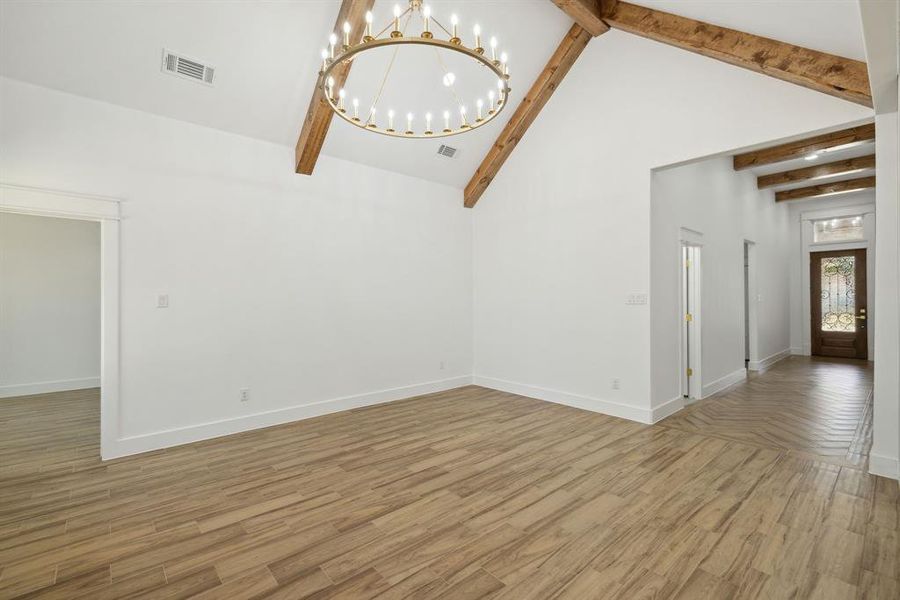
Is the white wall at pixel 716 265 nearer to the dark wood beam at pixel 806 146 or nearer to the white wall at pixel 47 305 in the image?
the dark wood beam at pixel 806 146

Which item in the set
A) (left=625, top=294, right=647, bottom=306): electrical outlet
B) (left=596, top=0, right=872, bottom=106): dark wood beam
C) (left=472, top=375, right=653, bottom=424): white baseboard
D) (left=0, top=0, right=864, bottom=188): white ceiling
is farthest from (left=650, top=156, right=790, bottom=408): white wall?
(left=0, top=0, right=864, bottom=188): white ceiling

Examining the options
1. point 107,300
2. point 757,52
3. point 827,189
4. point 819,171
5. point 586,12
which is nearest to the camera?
point 757,52

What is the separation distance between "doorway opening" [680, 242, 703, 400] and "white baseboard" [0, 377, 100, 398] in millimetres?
8976

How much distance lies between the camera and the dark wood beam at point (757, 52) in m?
3.05

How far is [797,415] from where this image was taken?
478cm

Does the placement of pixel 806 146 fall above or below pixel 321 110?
above

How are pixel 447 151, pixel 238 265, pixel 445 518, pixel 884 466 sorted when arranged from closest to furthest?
pixel 445 518 → pixel 884 466 → pixel 238 265 → pixel 447 151

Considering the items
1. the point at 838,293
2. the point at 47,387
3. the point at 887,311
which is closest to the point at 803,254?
the point at 838,293

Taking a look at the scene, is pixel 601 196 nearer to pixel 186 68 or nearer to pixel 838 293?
pixel 186 68

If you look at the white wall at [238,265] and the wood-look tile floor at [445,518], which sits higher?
the white wall at [238,265]

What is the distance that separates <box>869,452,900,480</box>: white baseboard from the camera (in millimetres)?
3115

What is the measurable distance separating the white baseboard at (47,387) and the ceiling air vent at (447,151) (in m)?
6.52

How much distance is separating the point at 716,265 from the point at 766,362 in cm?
354

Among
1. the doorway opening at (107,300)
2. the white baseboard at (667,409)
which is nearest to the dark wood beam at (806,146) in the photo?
the white baseboard at (667,409)
